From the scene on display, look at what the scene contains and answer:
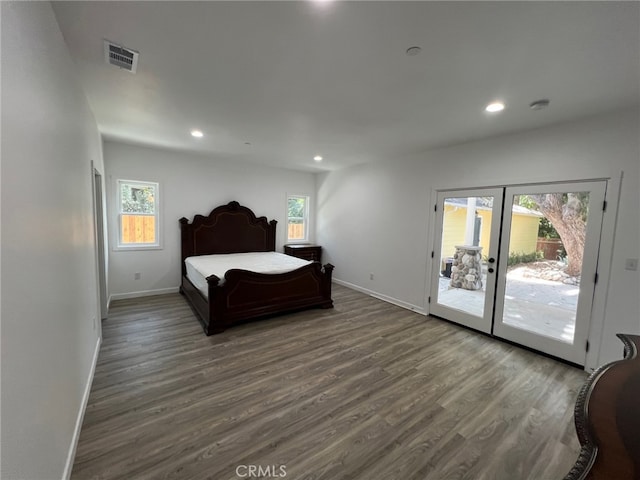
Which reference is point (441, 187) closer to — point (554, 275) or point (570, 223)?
point (570, 223)

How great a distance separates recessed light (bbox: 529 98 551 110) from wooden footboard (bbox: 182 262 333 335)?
3058 mm

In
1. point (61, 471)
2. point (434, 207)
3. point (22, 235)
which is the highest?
point (434, 207)

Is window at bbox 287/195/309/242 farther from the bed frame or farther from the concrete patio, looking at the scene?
the concrete patio

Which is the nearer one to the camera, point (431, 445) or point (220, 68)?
point (431, 445)

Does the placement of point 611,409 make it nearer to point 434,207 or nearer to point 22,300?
point 22,300

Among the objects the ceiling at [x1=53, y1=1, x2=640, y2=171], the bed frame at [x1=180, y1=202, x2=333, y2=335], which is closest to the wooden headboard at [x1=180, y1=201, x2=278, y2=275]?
the bed frame at [x1=180, y1=202, x2=333, y2=335]

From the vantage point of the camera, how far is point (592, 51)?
1.64 meters

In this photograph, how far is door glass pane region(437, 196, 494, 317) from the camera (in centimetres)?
342

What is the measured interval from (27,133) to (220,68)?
1.29 meters

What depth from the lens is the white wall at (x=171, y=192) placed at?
14.0 ft

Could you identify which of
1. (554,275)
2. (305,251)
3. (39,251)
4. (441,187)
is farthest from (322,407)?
(305,251)

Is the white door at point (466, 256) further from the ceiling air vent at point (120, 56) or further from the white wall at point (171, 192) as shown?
the ceiling air vent at point (120, 56)

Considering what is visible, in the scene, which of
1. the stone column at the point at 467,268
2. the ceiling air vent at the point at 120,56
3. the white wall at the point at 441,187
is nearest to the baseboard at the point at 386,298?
the white wall at the point at 441,187

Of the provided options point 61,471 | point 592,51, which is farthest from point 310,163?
point 61,471
